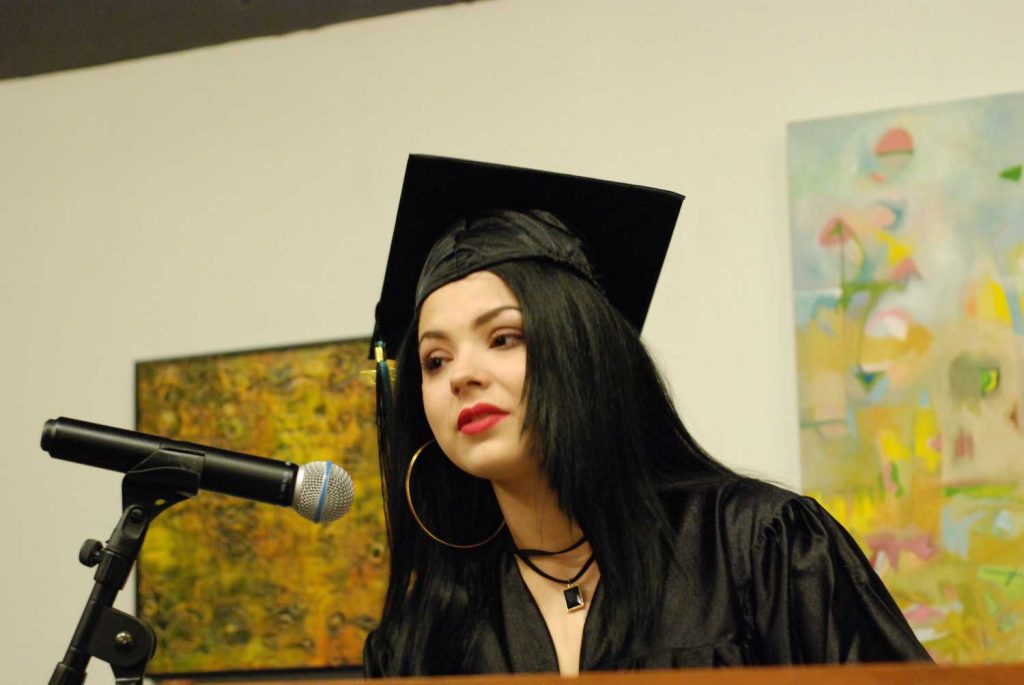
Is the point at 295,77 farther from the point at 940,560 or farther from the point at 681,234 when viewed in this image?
the point at 940,560

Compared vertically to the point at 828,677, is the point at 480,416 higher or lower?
higher

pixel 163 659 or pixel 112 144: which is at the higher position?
pixel 112 144

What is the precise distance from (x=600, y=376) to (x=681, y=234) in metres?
1.03

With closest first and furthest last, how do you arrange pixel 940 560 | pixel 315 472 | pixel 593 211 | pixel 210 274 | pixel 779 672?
pixel 779 672
pixel 315 472
pixel 593 211
pixel 940 560
pixel 210 274

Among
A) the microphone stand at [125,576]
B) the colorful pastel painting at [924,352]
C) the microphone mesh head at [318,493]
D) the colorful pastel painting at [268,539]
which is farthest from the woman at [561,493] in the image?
the colorful pastel painting at [268,539]

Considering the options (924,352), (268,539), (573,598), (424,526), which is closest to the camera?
(573,598)

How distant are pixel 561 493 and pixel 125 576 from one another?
63 cm

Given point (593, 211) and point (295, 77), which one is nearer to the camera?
point (593, 211)

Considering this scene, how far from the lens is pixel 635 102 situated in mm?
2811

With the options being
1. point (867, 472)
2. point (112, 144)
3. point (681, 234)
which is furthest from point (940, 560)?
point (112, 144)

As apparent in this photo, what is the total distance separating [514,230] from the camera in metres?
1.85

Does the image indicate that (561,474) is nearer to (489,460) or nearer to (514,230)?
(489,460)

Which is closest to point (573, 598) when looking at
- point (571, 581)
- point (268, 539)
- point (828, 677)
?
point (571, 581)

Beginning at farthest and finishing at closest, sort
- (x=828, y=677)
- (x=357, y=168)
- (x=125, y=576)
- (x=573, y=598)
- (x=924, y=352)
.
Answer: (x=357, y=168) → (x=924, y=352) → (x=573, y=598) → (x=125, y=576) → (x=828, y=677)
